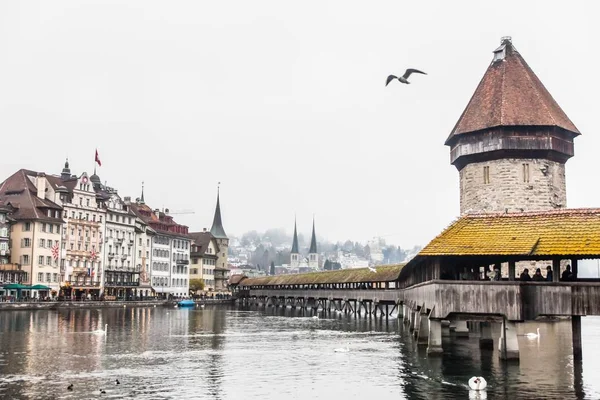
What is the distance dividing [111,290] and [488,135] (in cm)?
6161

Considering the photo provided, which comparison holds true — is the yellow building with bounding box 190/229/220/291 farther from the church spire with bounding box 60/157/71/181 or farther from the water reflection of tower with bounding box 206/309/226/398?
the water reflection of tower with bounding box 206/309/226/398

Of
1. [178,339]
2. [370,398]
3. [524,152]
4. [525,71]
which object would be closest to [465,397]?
[370,398]

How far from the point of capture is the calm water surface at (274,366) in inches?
881

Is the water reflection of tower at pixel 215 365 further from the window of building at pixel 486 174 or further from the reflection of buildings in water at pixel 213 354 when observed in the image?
the window of building at pixel 486 174

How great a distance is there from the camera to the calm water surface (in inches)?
881

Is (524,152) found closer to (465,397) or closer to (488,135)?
(488,135)

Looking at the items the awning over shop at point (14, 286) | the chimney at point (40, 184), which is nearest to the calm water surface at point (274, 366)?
the awning over shop at point (14, 286)

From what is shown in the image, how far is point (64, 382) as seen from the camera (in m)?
23.8

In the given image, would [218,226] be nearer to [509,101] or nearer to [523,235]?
[509,101]

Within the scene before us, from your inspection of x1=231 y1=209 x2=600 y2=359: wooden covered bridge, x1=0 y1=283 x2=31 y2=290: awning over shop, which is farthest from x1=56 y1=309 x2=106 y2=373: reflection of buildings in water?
x1=0 y1=283 x2=31 y2=290: awning over shop

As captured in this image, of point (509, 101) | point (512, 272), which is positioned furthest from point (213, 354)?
point (509, 101)

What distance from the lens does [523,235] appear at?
25516 mm

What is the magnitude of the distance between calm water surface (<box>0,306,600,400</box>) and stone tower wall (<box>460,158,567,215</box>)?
9845 millimetres

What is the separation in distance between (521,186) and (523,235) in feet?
89.2
